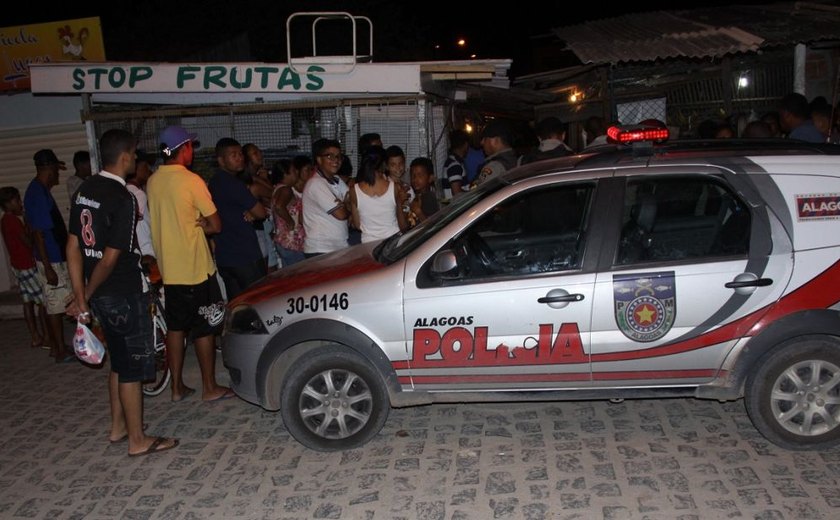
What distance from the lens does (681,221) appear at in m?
4.77

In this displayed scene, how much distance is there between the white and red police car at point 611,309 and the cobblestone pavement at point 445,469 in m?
0.31

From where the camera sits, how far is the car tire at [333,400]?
4.80 meters

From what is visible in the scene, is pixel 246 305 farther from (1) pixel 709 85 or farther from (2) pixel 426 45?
(2) pixel 426 45

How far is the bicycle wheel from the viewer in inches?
244

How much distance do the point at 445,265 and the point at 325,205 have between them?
2.33 m

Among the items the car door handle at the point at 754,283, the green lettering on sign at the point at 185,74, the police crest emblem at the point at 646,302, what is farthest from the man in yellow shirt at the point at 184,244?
the car door handle at the point at 754,283

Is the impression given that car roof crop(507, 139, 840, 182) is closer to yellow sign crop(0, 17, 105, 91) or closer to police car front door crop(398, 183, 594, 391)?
police car front door crop(398, 183, 594, 391)

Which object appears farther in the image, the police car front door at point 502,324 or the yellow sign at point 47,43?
the yellow sign at point 47,43

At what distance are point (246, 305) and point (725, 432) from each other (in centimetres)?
334

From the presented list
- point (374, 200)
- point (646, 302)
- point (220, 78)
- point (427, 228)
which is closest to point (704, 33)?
point (374, 200)

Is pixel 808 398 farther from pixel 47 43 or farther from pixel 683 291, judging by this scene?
pixel 47 43

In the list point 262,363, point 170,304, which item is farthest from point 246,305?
point 170,304

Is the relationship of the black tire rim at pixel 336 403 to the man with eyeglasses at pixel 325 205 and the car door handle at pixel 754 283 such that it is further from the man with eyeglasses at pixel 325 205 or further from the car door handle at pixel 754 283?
the car door handle at pixel 754 283

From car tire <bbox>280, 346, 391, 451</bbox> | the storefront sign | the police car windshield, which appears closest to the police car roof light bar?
the police car windshield
